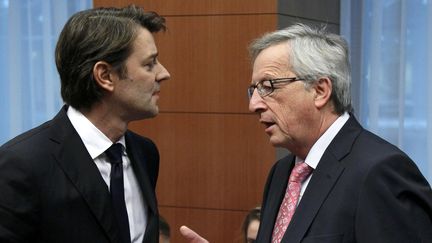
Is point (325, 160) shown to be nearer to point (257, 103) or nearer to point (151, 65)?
point (257, 103)

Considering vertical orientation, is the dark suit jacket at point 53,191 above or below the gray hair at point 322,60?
below

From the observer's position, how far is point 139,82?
8.64 feet

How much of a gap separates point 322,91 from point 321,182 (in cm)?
26

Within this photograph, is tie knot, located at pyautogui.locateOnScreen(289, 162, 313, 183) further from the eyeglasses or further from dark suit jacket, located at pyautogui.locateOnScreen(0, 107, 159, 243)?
dark suit jacket, located at pyautogui.locateOnScreen(0, 107, 159, 243)

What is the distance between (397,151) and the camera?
2293 mm

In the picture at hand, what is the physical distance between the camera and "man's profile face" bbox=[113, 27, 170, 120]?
2.63 metres

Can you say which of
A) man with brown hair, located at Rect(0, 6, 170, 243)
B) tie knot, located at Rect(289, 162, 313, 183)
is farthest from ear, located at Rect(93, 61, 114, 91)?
tie knot, located at Rect(289, 162, 313, 183)

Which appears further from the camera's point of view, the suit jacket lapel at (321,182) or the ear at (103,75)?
the ear at (103,75)

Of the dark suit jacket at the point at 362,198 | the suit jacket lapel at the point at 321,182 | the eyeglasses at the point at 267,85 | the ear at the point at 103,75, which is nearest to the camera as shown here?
the dark suit jacket at the point at 362,198

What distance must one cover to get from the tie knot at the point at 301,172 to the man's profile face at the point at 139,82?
0.47 metres

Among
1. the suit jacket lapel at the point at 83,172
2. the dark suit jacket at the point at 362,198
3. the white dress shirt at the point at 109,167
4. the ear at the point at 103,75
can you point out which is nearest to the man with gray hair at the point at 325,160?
the dark suit jacket at the point at 362,198

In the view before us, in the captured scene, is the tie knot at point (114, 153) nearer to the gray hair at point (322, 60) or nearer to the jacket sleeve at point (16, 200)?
the jacket sleeve at point (16, 200)

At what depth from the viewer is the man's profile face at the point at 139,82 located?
2.63 m

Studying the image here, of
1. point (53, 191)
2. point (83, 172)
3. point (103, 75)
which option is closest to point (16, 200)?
point (53, 191)
